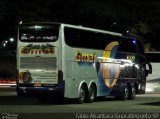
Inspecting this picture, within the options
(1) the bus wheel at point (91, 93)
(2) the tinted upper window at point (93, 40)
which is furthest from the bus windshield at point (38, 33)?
(1) the bus wheel at point (91, 93)

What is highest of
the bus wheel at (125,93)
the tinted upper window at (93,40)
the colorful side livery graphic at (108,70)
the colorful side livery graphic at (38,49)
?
the tinted upper window at (93,40)

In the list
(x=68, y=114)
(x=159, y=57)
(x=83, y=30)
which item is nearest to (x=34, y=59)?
(x=83, y=30)

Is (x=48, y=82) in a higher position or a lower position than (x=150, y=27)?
lower

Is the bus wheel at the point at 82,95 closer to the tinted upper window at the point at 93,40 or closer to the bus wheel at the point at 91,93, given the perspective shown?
the bus wheel at the point at 91,93

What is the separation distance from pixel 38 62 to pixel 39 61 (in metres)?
0.06

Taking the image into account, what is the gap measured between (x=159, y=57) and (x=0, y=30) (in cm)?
2988

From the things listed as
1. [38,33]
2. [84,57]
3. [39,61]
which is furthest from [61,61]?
[84,57]

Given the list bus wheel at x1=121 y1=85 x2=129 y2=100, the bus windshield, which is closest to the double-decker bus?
the bus windshield

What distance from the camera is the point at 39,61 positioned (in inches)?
1119

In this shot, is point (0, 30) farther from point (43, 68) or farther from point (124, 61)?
point (43, 68)

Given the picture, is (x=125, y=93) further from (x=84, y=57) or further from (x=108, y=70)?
(x=84, y=57)

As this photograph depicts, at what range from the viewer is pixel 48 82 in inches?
1119

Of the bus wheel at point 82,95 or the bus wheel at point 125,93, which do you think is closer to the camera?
the bus wheel at point 82,95

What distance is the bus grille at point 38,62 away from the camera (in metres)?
28.2
